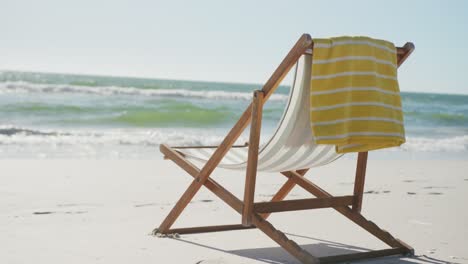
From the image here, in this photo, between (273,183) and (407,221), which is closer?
(407,221)

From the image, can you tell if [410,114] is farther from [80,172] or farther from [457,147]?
[80,172]

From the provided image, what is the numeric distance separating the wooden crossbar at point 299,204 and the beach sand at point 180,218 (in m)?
0.26

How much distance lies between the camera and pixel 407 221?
4246 mm

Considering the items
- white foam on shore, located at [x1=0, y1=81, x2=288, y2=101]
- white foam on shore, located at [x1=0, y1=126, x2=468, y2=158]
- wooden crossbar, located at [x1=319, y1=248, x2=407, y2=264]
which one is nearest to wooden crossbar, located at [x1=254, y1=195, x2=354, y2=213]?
wooden crossbar, located at [x1=319, y1=248, x2=407, y2=264]

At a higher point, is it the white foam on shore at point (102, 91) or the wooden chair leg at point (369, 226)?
the white foam on shore at point (102, 91)

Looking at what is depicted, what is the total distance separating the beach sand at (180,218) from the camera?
10.6 feet

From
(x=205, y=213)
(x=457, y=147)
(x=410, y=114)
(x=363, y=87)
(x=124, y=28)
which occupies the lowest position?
(x=205, y=213)

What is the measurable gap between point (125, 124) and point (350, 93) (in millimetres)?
12750

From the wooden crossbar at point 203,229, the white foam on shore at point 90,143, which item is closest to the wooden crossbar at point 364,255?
the wooden crossbar at point 203,229

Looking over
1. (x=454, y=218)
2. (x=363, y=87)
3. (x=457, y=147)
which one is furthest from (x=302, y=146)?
(x=457, y=147)

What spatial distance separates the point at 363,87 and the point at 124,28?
33.4 m

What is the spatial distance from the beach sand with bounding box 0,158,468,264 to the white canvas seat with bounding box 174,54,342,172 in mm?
461

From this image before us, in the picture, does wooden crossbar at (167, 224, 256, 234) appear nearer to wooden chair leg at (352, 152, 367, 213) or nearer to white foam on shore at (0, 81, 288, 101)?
wooden chair leg at (352, 152, 367, 213)

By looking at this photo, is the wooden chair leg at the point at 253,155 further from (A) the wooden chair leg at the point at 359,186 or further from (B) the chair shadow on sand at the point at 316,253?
(A) the wooden chair leg at the point at 359,186
